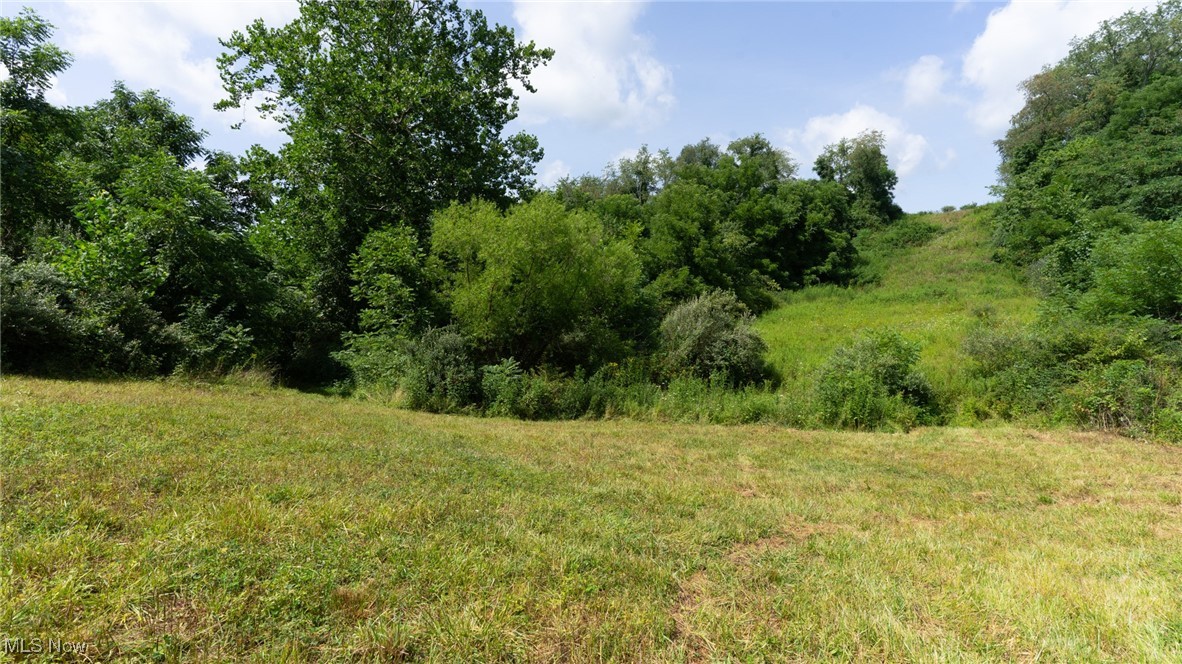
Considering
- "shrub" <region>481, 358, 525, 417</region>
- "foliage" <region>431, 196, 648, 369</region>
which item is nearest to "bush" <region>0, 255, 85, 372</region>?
"foliage" <region>431, 196, 648, 369</region>

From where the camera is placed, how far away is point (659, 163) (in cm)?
4759

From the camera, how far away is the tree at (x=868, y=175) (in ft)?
164

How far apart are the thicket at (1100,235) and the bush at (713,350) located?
5884 mm

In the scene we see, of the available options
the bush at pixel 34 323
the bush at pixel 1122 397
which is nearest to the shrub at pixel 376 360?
the bush at pixel 34 323

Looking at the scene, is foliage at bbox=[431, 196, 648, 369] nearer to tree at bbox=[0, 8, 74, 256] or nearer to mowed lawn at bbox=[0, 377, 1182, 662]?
mowed lawn at bbox=[0, 377, 1182, 662]

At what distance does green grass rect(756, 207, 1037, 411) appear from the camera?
1634 cm

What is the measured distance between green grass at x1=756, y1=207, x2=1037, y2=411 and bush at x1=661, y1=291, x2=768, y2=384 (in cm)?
126

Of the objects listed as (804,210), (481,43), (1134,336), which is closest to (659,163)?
(804,210)

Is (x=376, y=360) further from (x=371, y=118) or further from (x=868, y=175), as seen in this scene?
(x=868, y=175)

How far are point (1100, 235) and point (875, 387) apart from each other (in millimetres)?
14774

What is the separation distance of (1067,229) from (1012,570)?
101 feet

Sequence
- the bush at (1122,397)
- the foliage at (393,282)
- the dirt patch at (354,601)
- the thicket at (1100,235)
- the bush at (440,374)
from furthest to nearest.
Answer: the foliage at (393,282), the bush at (440,374), the thicket at (1100,235), the bush at (1122,397), the dirt patch at (354,601)

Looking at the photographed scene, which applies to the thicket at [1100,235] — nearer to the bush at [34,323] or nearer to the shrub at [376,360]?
the shrub at [376,360]

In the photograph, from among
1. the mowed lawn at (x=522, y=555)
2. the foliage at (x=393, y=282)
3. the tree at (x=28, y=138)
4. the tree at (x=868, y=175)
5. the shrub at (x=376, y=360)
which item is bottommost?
the mowed lawn at (x=522, y=555)
